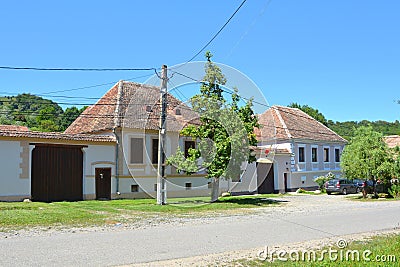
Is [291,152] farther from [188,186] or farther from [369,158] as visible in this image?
[188,186]

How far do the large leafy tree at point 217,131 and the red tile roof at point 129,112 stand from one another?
7.61 ft

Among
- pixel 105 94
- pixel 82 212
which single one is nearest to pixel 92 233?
pixel 82 212

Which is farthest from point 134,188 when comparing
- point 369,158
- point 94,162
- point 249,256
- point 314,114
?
point 314,114

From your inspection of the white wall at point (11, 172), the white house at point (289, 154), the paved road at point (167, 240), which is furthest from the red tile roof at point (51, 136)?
the paved road at point (167, 240)

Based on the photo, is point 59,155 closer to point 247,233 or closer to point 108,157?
point 108,157

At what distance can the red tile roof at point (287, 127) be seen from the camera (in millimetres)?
38312

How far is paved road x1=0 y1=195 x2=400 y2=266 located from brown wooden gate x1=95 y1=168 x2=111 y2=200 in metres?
11.9

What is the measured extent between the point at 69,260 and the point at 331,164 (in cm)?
3711

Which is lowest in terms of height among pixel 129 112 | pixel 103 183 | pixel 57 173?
pixel 103 183

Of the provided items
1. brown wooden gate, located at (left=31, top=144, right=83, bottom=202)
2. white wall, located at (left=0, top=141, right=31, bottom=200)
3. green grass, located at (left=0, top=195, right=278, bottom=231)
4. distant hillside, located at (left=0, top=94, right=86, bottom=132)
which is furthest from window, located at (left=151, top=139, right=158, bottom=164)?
distant hillside, located at (left=0, top=94, right=86, bottom=132)

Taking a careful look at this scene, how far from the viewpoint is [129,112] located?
28375 mm

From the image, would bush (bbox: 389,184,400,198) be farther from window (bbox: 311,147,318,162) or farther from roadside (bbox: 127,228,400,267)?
roadside (bbox: 127,228,400,267)

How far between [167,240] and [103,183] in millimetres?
16497

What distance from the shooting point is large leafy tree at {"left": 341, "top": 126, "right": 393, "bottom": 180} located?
27.9 m
